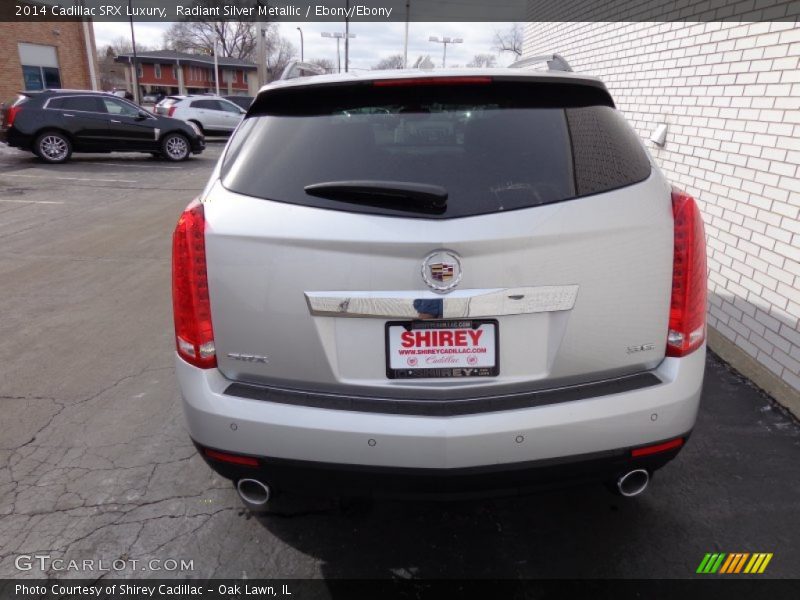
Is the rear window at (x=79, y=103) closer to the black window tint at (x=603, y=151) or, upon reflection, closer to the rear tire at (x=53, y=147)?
the rear tire at (x=53, y=147)

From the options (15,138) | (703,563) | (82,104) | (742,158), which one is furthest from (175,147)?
(703,563)

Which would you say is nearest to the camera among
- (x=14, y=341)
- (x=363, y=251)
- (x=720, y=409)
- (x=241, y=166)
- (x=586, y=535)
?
(x=363, y=251)

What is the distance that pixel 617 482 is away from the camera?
7.00 feet

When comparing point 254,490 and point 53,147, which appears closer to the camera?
point 254,490

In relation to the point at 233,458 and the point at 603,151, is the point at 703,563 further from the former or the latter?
the point at 233,458

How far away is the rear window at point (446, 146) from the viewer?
1914 mm

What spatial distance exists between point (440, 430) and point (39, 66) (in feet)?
105

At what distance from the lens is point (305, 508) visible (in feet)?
8.65

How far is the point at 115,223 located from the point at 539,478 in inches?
334

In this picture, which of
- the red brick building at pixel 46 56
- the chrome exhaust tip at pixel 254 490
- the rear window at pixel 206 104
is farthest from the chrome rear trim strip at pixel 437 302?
the red brick building at pixel 46 56

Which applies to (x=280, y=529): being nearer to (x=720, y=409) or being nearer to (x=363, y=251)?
(x=363, y=251)

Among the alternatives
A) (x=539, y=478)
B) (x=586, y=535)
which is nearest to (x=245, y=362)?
(x=539, y=478)

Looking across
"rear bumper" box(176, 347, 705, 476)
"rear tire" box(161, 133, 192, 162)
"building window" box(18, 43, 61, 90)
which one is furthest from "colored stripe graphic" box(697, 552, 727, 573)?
"building window" box(18, 43, 61, 90)

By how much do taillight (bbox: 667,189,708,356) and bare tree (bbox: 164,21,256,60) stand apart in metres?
77.1
